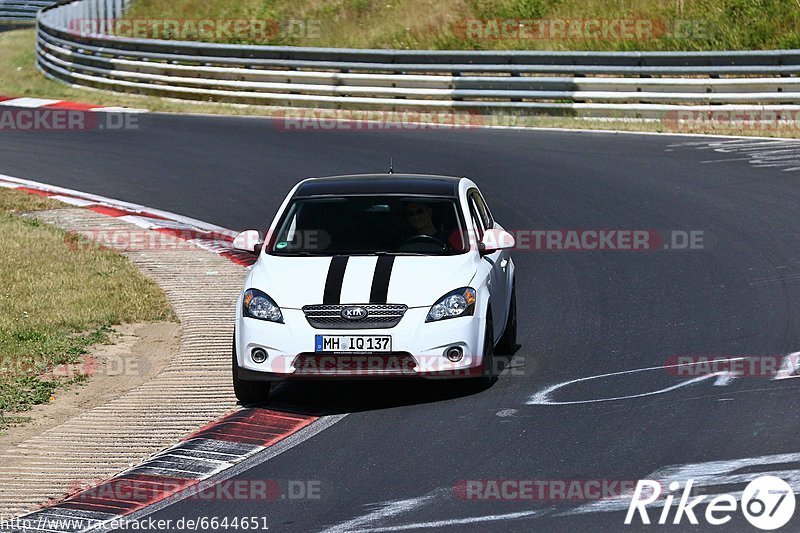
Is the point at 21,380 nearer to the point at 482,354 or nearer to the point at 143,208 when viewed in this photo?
the point at 482,354

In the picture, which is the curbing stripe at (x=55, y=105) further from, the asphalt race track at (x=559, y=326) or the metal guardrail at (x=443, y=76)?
the asphalt race track at (x=559, y=326)

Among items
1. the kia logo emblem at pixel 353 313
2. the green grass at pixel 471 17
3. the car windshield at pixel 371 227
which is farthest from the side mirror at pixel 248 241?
the green grass at pixel 471 17

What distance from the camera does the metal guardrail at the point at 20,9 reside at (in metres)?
55.1

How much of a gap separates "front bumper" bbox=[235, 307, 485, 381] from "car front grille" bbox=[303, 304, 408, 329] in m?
0.04

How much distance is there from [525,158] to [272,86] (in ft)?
28.8

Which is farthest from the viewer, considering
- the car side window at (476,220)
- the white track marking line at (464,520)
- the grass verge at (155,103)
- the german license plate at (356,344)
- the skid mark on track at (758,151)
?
the grass verge at (155,103)

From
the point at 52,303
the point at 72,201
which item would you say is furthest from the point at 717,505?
the point at 72,201

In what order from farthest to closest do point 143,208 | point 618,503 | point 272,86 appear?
point 272,86 → point 143,208 → point 618,503

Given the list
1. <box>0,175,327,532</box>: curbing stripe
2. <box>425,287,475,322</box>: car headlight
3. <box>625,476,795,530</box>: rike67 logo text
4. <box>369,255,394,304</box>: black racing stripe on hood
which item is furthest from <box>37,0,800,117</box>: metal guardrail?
<box>625,476,795,530</box>: rike67 logo text

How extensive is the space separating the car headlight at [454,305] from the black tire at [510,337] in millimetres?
1022

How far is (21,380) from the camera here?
33.8ft

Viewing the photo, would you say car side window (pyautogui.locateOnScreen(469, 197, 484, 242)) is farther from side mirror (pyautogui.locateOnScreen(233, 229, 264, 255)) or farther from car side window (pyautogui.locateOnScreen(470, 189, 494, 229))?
side mirror (pyautogui.locateOnScreen(233, 229, 264, 255))

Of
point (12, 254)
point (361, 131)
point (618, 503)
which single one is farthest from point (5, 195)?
point (618, 503)

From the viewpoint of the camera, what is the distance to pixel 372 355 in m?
9.16
